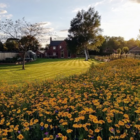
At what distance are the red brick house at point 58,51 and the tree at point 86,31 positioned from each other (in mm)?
15203

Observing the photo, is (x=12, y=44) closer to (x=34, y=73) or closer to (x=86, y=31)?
(x=86, y=31)

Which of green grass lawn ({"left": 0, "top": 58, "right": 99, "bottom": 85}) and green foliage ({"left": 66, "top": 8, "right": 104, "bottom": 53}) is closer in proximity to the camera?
green grass lawn ({"left": 0, "top": 58, "right": 99, "bottom": 85})

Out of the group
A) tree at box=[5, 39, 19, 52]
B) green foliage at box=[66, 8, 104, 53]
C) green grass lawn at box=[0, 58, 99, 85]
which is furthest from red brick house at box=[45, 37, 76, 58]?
green grass lawn at box=[0, 58, 99, 85]

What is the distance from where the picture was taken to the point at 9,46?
37156 millimetres

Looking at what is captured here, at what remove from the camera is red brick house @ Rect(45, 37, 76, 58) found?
5906 cm

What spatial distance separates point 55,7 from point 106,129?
9124mm

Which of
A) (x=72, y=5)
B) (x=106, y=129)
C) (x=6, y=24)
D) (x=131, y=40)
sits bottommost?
(x=106, y=129)

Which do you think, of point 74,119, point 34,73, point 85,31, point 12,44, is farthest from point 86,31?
point 74,119

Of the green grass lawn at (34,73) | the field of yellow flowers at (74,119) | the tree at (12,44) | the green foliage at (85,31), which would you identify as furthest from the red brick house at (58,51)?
the field of yellow flowers at (74,119)

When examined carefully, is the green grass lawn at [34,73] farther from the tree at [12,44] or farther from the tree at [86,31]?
the tree at [86,31]

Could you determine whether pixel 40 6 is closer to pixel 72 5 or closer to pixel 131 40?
pixel 72 5

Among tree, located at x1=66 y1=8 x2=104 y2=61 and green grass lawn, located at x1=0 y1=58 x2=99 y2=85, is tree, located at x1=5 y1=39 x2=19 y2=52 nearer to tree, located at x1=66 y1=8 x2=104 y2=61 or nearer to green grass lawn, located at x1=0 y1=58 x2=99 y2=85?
green grass lawn, located at x1=0 y1=58 x2=99 y2=85

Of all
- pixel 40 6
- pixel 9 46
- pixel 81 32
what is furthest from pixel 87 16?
pixel 40 6

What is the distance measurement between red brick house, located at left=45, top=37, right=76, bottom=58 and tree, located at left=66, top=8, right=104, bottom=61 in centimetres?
1520
